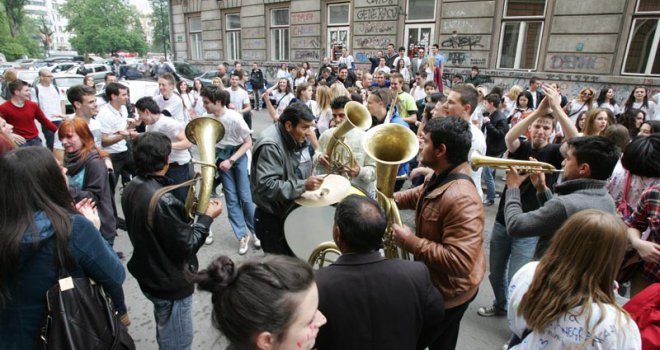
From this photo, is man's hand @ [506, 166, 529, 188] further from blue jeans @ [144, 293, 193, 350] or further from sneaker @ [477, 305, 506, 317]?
blue jeans @ [144, 293, 193, 350]

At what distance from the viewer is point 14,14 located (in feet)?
166

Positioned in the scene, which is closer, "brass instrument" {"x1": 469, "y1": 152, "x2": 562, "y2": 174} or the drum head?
"brass instrument" {"x1": 469, "y1": 152, "x2": 562, "y2": 174}

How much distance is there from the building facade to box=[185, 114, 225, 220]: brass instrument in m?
10.9

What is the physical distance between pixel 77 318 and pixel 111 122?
3.90m

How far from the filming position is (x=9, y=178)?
1.63 meters

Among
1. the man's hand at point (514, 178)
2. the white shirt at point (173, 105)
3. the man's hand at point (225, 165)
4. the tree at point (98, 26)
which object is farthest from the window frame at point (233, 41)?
the tree at point (98, 26)

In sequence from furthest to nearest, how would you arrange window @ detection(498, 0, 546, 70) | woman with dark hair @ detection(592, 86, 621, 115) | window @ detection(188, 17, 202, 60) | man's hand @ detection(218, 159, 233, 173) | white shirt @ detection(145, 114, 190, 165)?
window @ detection(188, 17, 202, 60) → window @ detection(498, 0, 546, 70) → woman with dark hair @ detection(592, 86, 621, 115) → white shirt @ detection(145, 114, 190, 165) → man's hand @ detection(218, 159, 233, 173)

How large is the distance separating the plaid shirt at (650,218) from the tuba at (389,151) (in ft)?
4.61

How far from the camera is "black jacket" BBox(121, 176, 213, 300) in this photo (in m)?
2.17

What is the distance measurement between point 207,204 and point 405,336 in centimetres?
159

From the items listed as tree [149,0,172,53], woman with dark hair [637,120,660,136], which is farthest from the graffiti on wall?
tree [149,0,172,53]

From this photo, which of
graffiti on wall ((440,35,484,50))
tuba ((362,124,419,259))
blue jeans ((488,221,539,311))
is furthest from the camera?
graffiti on wall ((440,35,484,50))

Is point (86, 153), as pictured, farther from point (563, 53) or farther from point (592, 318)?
point (563, 53)

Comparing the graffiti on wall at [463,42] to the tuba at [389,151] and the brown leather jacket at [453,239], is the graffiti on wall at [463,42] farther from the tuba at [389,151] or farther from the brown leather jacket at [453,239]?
the brown leather jacket at [453,239]
